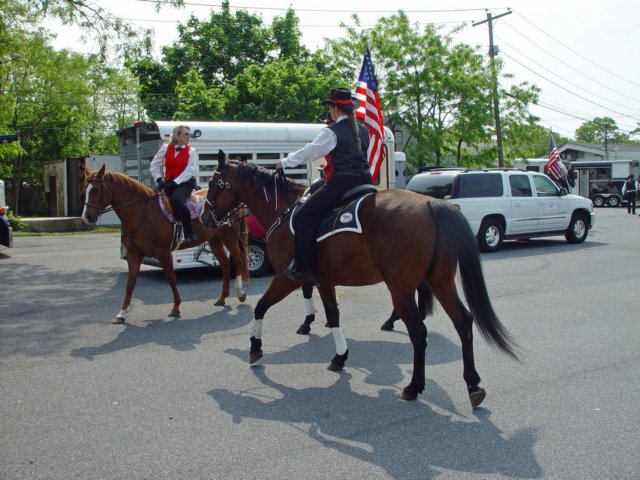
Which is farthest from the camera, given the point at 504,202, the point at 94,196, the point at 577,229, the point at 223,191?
the point at 577,229

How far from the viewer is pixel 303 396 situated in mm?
5730

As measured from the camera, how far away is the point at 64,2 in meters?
16.6

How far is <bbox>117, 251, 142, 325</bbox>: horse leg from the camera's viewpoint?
877 cm

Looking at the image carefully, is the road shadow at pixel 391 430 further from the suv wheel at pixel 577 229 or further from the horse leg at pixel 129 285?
the suv wheel at pixel 577 229

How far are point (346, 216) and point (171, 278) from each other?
164 inches

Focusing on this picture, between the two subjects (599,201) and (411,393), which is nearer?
(411,393)

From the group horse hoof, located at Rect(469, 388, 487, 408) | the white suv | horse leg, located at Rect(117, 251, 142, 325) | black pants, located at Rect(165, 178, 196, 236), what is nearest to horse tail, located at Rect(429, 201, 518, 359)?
horse hoof, located at Rect(469, 388, 487, 408)

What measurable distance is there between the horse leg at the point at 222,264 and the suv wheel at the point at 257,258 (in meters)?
1.87

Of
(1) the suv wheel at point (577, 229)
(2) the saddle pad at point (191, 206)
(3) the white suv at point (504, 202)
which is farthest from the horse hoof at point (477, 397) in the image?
(1) the suv wheel at point (577, 229)

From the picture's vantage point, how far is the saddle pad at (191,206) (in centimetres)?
965

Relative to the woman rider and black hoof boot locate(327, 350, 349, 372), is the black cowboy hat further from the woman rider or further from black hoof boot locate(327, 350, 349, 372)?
the woman rider

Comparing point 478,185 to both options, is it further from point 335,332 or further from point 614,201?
point 614,201

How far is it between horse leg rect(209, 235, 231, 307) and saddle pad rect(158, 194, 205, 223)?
29.9 inches

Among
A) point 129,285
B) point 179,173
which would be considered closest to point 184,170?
point 179,173
